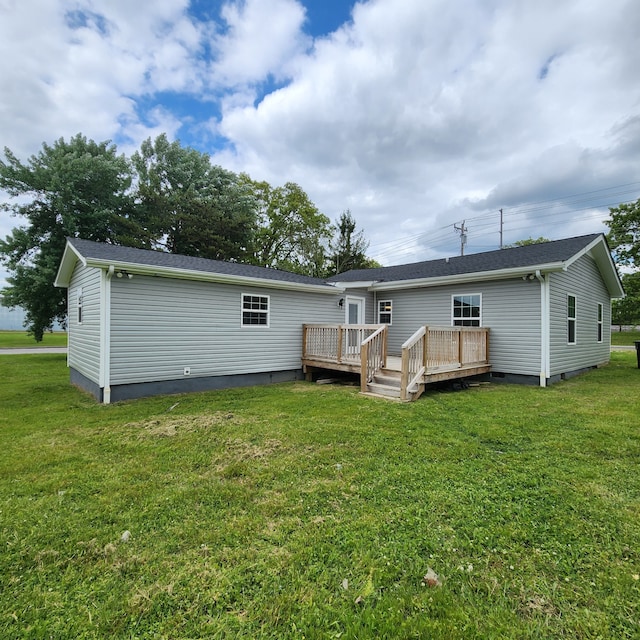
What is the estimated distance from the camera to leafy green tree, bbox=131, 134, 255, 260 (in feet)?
70.1

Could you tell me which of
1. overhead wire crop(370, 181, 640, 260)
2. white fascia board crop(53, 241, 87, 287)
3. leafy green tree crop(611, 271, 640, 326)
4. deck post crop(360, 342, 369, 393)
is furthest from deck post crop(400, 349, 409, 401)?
overhead wire crop(370, 181, 640, 260)

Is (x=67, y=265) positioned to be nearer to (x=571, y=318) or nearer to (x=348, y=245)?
(x=571, y=318)

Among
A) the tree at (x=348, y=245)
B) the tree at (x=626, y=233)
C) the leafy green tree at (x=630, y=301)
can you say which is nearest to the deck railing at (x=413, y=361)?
the leafy green tree at (x=630, y=301)

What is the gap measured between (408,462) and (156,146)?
2683 cm

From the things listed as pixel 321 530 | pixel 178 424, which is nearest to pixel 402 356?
pixel 178 424

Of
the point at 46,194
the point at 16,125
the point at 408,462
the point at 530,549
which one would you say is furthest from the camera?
the point at 46,194

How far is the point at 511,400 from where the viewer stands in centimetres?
674

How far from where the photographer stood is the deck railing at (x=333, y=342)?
8.66m

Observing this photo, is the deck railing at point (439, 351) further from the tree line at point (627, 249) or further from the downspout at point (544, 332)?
the tree line at point (627, 249)

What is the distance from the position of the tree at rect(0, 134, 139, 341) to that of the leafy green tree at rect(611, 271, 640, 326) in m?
29.3

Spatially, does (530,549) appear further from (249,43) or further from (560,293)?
(249,43)

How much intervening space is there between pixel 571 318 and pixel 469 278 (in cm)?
343

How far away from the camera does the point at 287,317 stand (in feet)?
31.6

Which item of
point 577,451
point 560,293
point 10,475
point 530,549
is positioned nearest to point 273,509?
point 530,549
